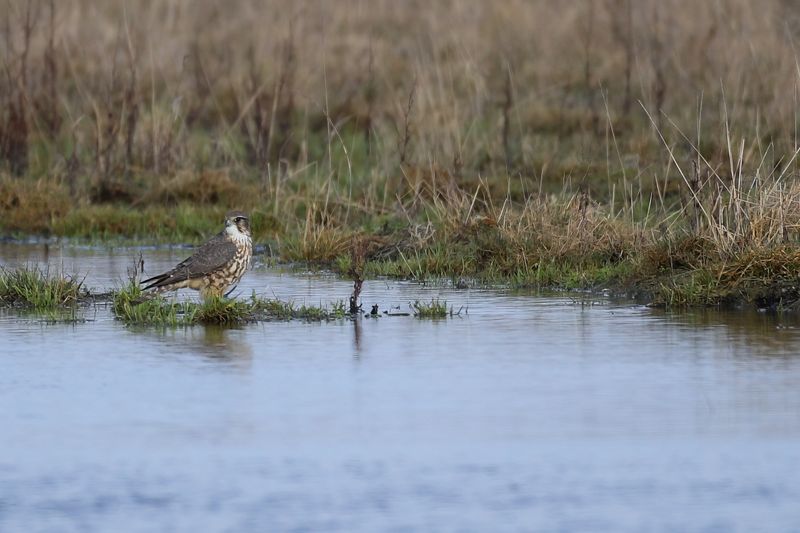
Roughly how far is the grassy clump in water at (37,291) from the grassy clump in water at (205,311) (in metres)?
0.39

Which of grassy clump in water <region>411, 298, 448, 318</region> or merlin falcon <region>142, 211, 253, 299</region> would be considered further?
merlin falcon <region>142, 211, 253, 299</region>

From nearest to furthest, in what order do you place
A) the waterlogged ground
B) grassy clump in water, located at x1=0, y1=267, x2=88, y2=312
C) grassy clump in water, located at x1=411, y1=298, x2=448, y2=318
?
the waterlogged ground < grassy clump in water, located at x1=411, y1=298, x2=448, y2=318 < grassy clump in water, located at x1=0, y1=267, x2=88, y2=312

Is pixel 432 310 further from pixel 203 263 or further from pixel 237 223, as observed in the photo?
pixel 237 223

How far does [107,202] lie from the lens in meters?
16.0

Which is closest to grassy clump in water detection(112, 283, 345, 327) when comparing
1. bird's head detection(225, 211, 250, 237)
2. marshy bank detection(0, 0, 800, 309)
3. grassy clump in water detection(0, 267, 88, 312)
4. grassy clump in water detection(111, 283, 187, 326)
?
grassy clump in water detection(111, 283, 187, 326)

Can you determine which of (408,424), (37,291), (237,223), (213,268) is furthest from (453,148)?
(408,424)

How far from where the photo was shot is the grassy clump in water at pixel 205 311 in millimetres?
9711

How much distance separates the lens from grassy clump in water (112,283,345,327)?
9711 mm

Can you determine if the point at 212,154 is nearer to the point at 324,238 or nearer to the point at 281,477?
the point at 324,238

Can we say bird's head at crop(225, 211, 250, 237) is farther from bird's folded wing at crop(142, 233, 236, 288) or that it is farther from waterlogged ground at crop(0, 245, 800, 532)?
waterlogged ground at crop(0, 245, 800, 532)

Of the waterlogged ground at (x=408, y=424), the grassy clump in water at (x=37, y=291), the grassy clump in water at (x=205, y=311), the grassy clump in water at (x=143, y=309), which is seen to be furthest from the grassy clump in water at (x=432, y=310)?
the grassy clump in water at (x=37, y=291)

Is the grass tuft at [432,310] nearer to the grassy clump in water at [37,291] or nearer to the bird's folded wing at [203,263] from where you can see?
the bird's folded wing at [203,263]

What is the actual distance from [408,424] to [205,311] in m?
2.93

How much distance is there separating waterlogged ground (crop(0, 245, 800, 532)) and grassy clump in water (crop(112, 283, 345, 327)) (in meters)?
0.16
